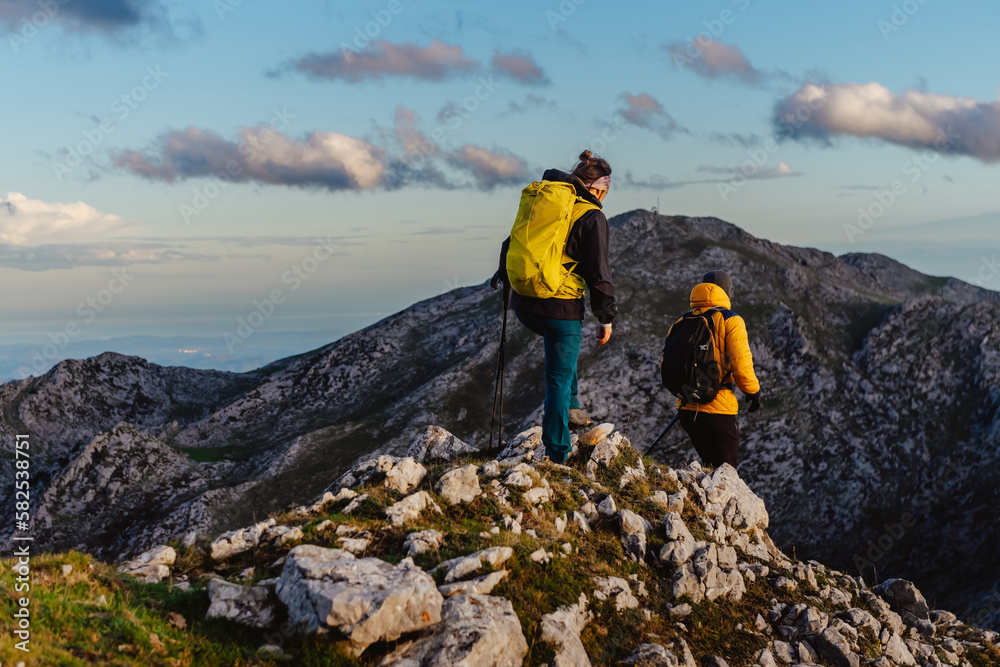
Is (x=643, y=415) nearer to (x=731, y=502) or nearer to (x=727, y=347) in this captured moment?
(x=731, y=502)

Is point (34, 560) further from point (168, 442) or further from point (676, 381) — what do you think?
point (168, 442)

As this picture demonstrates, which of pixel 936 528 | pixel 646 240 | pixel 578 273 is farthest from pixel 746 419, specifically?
Answer: pixel 578 273

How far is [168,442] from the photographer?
3856 centimetres

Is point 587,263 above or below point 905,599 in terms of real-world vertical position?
above

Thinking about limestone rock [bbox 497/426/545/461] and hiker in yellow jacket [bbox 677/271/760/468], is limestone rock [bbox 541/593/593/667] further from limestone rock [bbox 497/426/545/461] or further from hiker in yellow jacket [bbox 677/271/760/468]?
hiker in yellow jacket [bbox 677/271/760/468]

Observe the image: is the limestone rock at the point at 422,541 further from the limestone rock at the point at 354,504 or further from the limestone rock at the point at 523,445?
the limestone rock at the point at 523,445

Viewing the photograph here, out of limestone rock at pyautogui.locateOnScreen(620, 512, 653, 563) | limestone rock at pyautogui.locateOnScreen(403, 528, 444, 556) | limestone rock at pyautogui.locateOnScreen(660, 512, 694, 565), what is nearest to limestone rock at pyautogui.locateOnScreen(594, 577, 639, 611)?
limestone rock at pyautogui.locateOnScreen(620, 512, 653, 563)

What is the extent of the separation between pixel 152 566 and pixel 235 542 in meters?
1.03

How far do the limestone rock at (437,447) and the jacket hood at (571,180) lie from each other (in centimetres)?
611

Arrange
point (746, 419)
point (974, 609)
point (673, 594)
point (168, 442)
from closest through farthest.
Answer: point (673, 594), point (974, 609), point (746, 419), point (168, 442)

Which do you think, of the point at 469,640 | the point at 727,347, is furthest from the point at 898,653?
the point at 469,640

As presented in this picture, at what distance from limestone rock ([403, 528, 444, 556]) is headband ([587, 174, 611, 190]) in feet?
20.2

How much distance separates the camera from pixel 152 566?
7605mm

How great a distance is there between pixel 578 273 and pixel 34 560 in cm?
820
